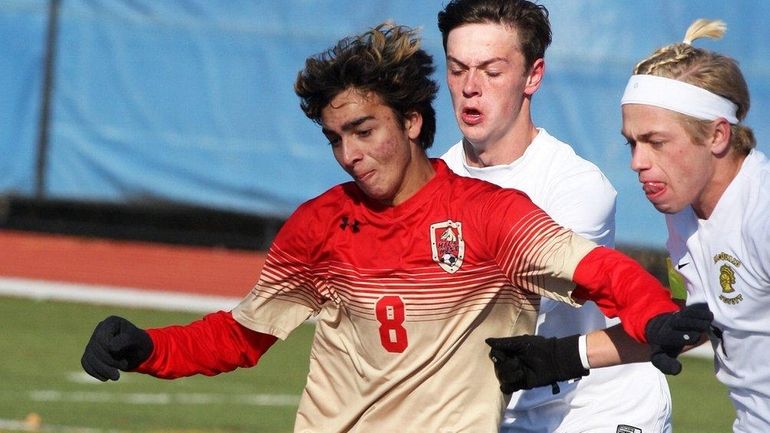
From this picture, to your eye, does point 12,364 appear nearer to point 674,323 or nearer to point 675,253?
point 675,253

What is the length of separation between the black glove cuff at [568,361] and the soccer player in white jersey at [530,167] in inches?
32.8

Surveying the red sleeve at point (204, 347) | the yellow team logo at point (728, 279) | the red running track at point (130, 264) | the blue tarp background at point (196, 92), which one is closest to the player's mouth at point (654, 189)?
the yellow team logo at point (728, 279)

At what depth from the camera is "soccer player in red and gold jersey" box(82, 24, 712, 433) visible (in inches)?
175

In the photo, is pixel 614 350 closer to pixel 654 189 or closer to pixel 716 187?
pixel 654 189

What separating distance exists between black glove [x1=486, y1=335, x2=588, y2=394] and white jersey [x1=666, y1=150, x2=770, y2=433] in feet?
1.74

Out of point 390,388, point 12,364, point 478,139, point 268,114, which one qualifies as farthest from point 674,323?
point 268,114

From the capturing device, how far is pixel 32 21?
49.2 ft

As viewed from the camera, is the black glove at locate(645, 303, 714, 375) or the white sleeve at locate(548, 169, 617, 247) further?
the white sleeve at locate(548, 169, 617, 247)

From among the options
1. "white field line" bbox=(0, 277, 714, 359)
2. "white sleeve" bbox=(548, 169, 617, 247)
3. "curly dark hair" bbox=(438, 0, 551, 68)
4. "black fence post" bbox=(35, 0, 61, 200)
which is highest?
"curly dark hair" bbox=(438, 0, 551, 68)

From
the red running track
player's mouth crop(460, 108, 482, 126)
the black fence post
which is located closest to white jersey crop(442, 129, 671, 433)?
player's mouth crop(460, 108, 482, 126)

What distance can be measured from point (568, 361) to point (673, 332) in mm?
515

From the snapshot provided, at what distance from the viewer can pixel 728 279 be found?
462cm

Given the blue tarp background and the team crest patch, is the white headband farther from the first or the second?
the blue tarp background

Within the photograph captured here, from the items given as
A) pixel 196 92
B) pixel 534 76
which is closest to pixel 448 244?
pixel 534 76
